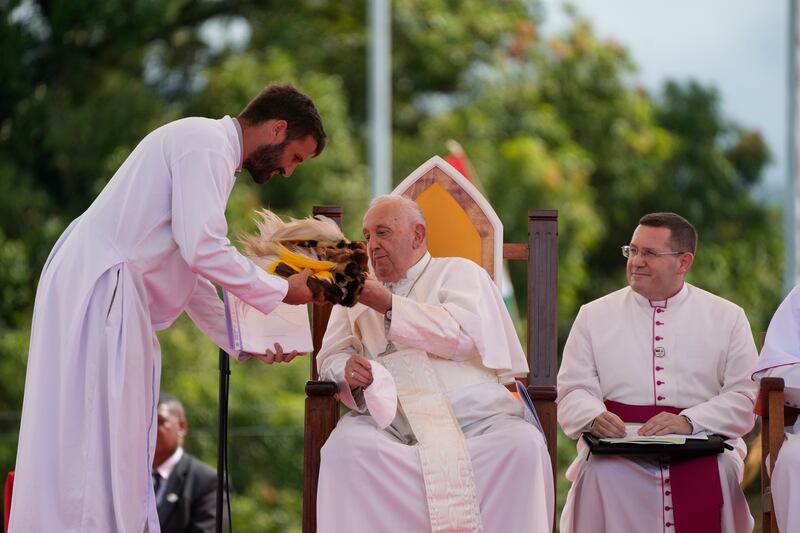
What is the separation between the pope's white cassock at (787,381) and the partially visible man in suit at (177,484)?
322 cm

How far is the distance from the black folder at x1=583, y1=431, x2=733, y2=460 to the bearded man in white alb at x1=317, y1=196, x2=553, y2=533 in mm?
249

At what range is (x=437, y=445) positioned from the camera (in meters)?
5.11

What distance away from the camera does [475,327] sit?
5.38 meters

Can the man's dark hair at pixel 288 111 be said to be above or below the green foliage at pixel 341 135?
below

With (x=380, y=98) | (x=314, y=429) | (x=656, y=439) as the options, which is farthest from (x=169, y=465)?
(x=380, y=98)

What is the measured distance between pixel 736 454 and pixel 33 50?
12.8 meters

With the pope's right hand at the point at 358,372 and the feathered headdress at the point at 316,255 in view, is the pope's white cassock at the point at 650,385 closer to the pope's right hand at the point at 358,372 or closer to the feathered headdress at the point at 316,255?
the pope's right hand at the point at 358,372

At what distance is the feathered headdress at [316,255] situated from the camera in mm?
4961

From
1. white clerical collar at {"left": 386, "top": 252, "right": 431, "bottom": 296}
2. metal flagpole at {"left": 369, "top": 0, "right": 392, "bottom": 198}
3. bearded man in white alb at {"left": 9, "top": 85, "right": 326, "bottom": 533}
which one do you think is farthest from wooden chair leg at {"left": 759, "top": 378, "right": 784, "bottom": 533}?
metal flagpole at {"left": 369, "top": 0, "right": 392, "bottom": 198}

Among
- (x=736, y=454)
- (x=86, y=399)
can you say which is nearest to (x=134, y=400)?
(x=86, y=399)

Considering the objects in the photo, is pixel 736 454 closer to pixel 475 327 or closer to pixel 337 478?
pixel 475 327

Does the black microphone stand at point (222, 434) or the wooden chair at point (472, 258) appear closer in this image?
A: the black microphone stand at point (222, 434)

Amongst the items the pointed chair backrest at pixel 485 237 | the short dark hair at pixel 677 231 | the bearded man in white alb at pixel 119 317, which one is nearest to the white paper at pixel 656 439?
the pointed chair backrest at pixel 485 237

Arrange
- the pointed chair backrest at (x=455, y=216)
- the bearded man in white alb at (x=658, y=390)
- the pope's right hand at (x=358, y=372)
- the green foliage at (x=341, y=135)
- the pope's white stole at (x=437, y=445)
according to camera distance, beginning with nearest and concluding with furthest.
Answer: the pope's white stole at (x=437, y=445) < the pope's right hand at (x=358, y=372) < the bearded man in white alb at (x=658, y=390) < the pointed chair backrest at (x=455, y=216) < the green foliage at (x=341, y=135)
